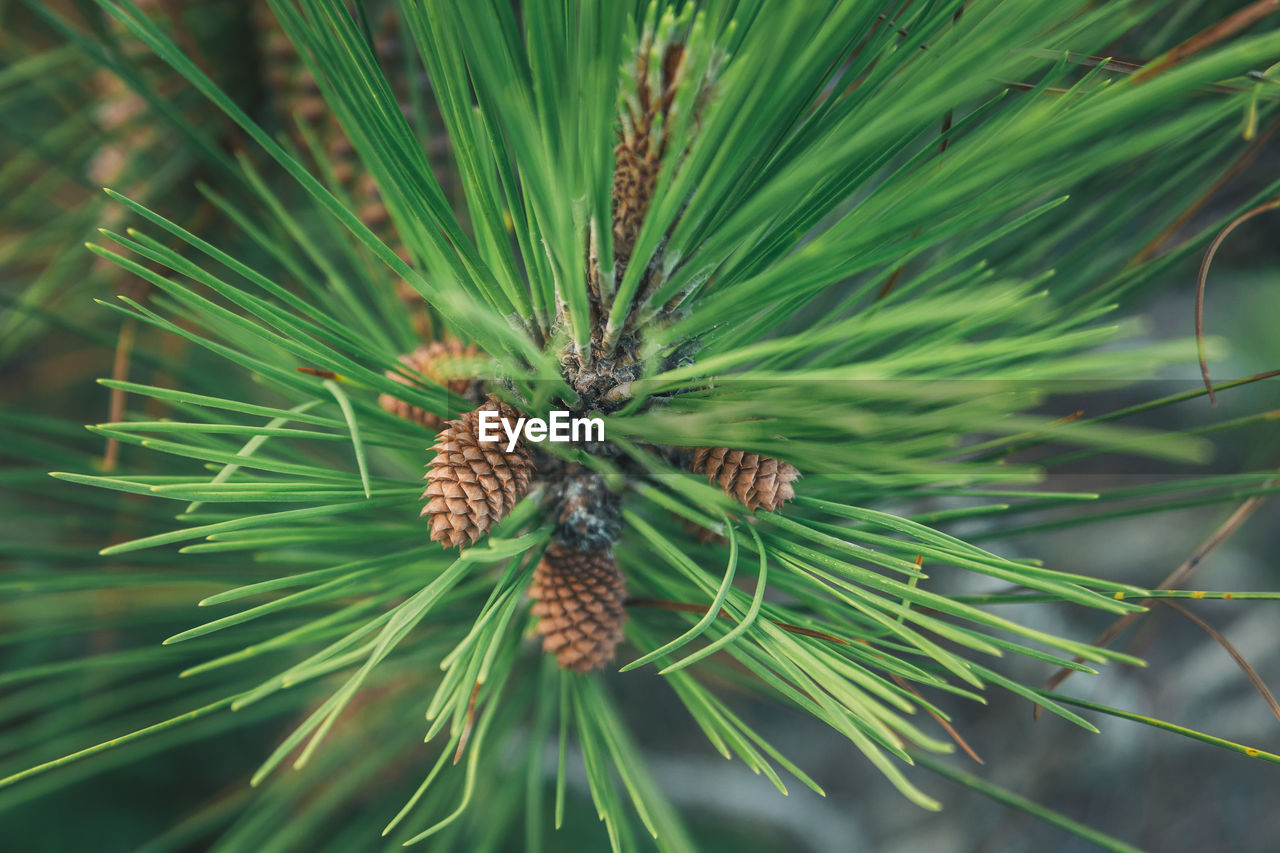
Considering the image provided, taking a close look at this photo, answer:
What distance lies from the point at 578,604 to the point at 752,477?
12 centimetres

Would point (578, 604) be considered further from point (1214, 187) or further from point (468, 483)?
point (1214, 187)

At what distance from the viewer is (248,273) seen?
0.97 feet

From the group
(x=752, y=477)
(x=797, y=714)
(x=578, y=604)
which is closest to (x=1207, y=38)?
(x=752, y=477)

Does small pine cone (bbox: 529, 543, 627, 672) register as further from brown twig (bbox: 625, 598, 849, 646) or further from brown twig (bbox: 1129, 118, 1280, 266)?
brown twig (bbox: 1129, 118, 1280, 266)

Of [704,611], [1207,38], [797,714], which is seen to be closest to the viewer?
[1207,38]

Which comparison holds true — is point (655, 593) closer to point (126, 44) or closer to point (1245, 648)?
point (126, 44)

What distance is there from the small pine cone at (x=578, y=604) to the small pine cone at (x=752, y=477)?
0.09 metres

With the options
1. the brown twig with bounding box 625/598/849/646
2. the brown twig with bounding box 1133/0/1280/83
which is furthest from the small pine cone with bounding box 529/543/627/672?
the brown twig with bounding box 1133/0/1280/83

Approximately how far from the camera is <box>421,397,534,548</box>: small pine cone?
0.99ft

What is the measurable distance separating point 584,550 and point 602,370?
4.4 inches

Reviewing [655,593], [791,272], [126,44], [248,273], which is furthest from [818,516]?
[126,44]

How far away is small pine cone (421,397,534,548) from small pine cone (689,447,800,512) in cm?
9

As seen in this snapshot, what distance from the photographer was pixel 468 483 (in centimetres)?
30

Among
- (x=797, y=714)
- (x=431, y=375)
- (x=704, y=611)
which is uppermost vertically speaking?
(x=431, y=375)
